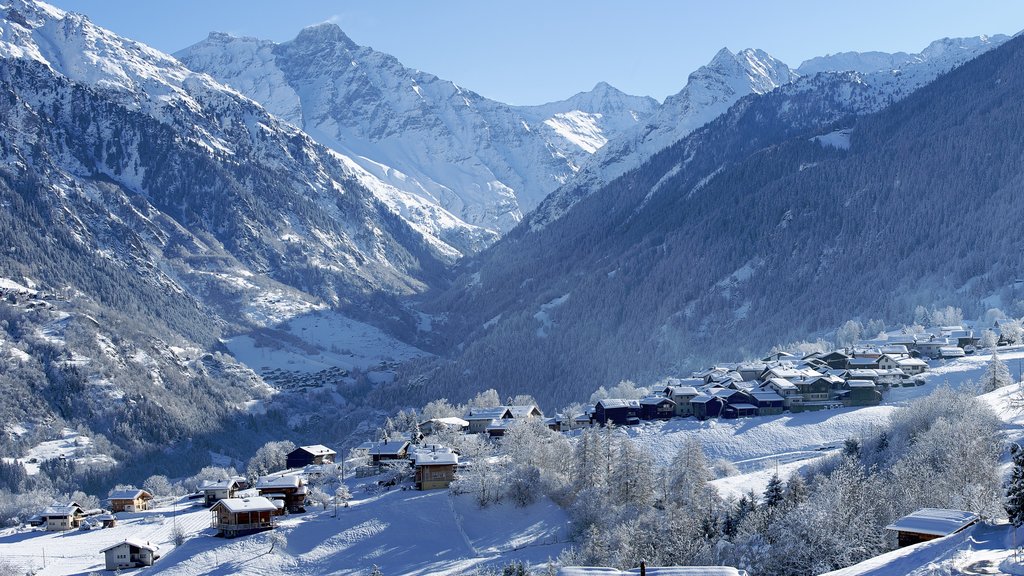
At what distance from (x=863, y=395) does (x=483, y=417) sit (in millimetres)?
50514

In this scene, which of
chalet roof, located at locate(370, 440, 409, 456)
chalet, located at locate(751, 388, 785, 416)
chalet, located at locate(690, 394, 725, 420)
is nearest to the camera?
chalet roof, located at locate(370, 440, 409, 456)

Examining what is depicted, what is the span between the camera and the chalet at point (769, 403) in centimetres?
13012

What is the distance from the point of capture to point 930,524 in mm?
59094

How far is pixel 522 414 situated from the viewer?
5728 inches

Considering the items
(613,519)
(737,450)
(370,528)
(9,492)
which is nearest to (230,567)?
(370,528)

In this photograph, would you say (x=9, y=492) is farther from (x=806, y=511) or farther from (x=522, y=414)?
(x=806, y=511)

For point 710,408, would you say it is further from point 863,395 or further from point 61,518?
point 61,518

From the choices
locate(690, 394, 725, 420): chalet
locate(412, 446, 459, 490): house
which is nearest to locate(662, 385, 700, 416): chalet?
locate(690, 394, 725, 420): chalet

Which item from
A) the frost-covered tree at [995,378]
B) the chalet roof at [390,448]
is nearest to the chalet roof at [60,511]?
the chalet roof at [390,448]

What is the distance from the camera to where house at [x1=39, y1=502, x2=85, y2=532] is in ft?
413

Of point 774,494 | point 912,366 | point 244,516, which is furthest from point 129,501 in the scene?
point 912,366

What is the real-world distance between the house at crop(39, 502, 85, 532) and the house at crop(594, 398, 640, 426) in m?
65.9

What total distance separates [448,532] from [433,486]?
12.6m

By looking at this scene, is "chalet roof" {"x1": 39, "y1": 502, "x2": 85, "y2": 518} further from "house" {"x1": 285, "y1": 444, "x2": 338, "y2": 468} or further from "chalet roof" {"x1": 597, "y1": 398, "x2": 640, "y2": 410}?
"chalet roof" {"x1": 597, "y1": 398, "x2": 640, "y2": 410}
